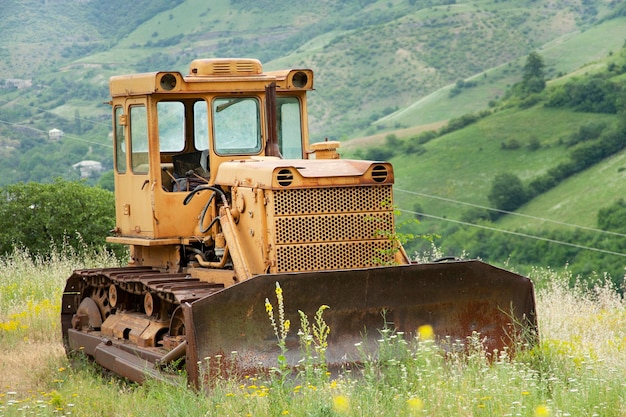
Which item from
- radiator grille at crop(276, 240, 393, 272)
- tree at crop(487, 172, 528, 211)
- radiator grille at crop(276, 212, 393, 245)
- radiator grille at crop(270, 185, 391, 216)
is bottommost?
tree at crop(487, 172, 528, 211)

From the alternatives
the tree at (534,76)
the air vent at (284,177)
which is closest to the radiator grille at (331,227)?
the air vent at (284,177)

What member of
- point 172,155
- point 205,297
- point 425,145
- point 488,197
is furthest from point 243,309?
point 425,145

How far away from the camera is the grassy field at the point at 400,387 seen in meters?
7.34

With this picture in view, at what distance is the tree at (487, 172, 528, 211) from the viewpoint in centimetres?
8481

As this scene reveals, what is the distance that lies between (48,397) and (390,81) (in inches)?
4599

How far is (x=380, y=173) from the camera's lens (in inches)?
368

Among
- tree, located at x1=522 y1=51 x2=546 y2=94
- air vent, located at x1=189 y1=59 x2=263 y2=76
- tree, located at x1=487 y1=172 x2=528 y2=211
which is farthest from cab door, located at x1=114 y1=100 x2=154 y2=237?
tree, located at x1=522 y1=51 x2=546 y2=94

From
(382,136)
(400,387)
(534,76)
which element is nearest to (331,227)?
(400,387)

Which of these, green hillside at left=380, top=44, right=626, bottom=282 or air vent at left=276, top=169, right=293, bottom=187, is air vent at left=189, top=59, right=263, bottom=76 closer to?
air vent at left=276, top=169, right=293, bottom=187

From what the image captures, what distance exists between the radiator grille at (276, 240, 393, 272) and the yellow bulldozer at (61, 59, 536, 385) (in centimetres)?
1

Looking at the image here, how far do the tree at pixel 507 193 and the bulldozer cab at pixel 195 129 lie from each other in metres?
74.7

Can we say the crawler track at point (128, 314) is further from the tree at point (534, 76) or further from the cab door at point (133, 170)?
the tree at point (534, 76)

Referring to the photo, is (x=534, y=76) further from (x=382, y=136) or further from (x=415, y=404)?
(x=415, y=404)

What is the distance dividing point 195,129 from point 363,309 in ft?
9.97
